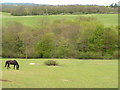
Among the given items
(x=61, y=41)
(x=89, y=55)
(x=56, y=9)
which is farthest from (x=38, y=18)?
(x=89, y=55)

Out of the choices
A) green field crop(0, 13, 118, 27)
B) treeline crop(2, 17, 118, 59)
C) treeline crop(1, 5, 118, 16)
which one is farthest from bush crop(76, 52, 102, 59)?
treeline crop(1, 5, 118, 16)

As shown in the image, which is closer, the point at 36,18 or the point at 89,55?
the point at 89,55

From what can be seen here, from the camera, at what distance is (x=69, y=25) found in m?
83.5

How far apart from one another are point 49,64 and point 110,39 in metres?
38.2

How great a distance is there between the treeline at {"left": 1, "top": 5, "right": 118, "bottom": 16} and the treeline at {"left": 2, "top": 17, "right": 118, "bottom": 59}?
23.6m

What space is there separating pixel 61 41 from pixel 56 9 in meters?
38.0

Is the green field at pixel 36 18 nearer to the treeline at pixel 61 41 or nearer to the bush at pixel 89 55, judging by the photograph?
the treeline at pixel 61 41

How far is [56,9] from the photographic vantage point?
362 ft

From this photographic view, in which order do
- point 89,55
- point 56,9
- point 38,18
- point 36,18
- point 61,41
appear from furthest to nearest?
point 56,9, point 36,18, point 38,18, point 61,41, point 89,55

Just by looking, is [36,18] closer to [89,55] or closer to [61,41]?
[61,41]

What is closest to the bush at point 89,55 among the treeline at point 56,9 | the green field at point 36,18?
the green field at point 36,18

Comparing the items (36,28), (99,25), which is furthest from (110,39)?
(36,28)

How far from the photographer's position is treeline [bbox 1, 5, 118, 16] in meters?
106

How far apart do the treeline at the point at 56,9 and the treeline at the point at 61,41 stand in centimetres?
2364
